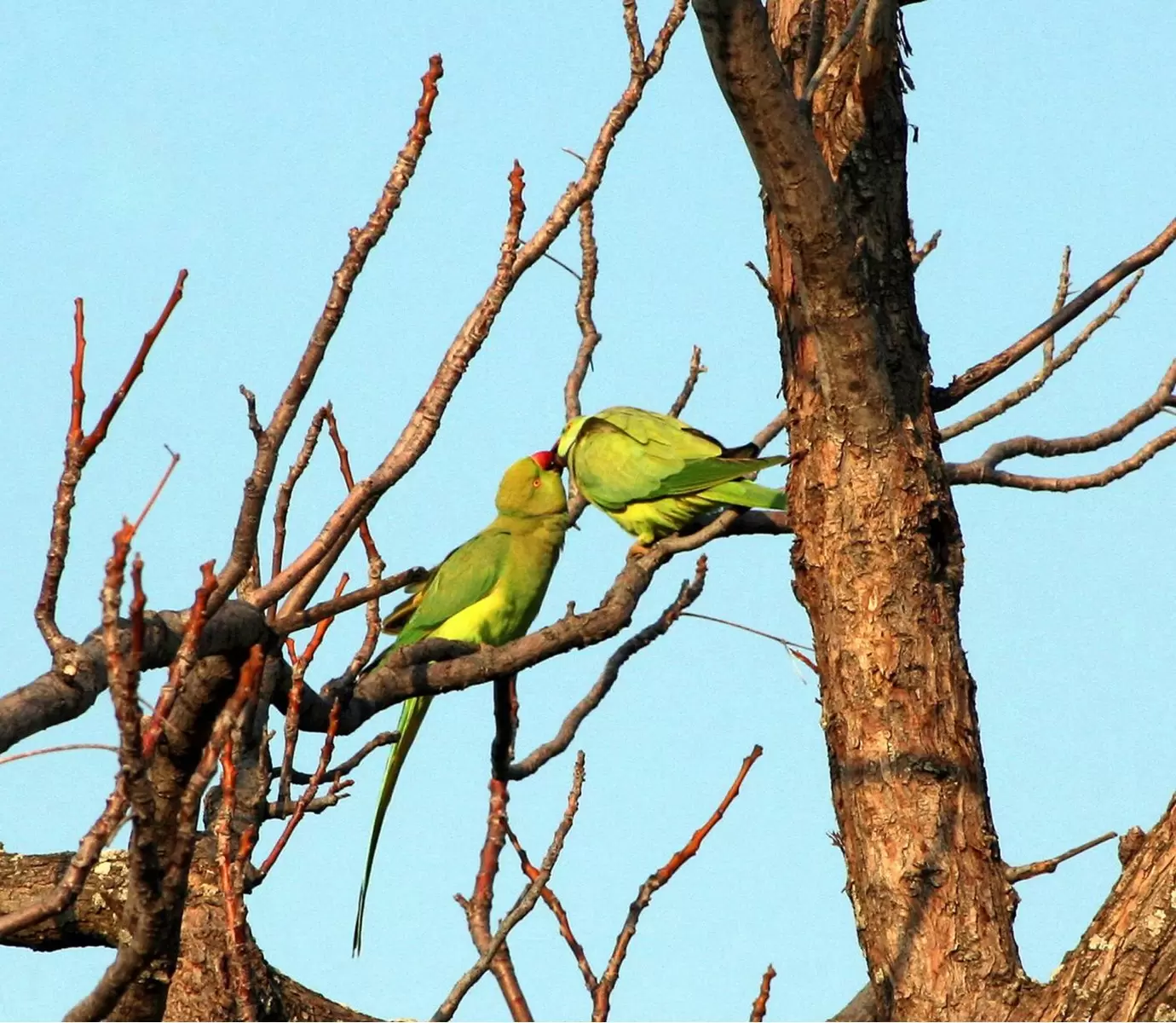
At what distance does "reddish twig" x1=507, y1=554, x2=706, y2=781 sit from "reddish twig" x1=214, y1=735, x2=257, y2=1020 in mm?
1665

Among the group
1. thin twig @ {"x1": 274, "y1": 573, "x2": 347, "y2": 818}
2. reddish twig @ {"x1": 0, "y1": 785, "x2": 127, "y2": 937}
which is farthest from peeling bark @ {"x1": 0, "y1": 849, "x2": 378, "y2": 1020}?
reddish twig @ {"x1": 0, "y1": 785, "x2": 127, "y2": 937}

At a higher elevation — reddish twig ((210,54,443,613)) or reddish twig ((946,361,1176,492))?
reddish twig ((946,361,1176,492))

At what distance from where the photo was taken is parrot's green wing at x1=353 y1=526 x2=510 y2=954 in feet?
18.4

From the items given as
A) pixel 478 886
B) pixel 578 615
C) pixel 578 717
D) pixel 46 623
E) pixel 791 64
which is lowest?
pixel 478 886

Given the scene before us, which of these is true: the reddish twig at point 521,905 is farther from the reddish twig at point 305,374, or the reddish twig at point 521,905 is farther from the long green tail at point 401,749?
the long green tail at point 401,749

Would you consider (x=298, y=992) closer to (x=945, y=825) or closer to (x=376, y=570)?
(x=376, y=570)

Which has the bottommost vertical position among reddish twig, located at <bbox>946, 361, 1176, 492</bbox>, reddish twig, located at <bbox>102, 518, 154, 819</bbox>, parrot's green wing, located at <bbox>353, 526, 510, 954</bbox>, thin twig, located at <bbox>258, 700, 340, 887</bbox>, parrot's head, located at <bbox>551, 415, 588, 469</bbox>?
reddish twig, located at <bbox>102, 518, 154, 819</bbox>

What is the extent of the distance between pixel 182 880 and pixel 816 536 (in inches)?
94.9

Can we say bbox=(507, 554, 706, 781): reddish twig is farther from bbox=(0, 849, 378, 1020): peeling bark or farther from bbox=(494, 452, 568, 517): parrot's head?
bbox=(494, 452, 568, 517): parrot's head

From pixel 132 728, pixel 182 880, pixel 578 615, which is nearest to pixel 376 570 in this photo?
pixel 578 615

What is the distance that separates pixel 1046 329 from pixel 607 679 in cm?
156

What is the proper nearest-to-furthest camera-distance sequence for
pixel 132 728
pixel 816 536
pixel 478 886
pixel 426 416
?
pixel 132 728 < pixel 426 416 < pixel 478 886 < pixel 816 536

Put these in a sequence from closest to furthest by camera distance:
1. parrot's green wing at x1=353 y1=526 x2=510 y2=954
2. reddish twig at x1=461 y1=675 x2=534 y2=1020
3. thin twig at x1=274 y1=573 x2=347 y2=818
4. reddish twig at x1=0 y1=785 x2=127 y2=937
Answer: reddish twig at x1=0 y1=785 x2=127 y2=937
reddish twig at x1=461 y1=675 x2=534 y2=1020
thin twig at x1=274 y1=573 x2=347 y2=818
parrot's green wing at x1=353 y1=526 x2=510 y2=954

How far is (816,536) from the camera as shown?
4004mm
